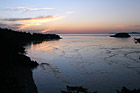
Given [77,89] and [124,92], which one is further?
[77,89]

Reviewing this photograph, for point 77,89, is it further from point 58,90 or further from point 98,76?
point 98,76

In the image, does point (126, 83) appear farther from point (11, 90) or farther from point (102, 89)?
point (11, 90)

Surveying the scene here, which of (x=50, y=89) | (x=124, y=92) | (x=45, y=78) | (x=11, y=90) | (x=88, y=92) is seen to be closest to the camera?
(x=11, y=90)

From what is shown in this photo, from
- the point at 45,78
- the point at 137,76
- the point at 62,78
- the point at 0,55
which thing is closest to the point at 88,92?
the point at 62,78

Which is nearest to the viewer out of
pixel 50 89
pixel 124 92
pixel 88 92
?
pixel 124 92

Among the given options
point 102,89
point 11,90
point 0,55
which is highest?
point 0,55

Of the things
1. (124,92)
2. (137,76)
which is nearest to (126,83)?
(137,76)

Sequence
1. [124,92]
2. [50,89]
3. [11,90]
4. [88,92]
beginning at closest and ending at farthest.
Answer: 1. [11,90]
2. [124,92]
3. [88,92]
4. [50,89]

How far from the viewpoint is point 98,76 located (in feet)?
57.5

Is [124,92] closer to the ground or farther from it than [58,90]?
farther from it

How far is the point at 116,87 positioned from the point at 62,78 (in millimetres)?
6847

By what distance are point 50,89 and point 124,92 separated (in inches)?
287

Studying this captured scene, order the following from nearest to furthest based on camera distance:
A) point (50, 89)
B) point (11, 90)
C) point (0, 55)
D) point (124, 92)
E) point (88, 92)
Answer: point (11, 90)
point (124, 92)
point (88, 92)
point (50, 89)
point (0, 55)

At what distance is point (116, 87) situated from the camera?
1388 centimetres
